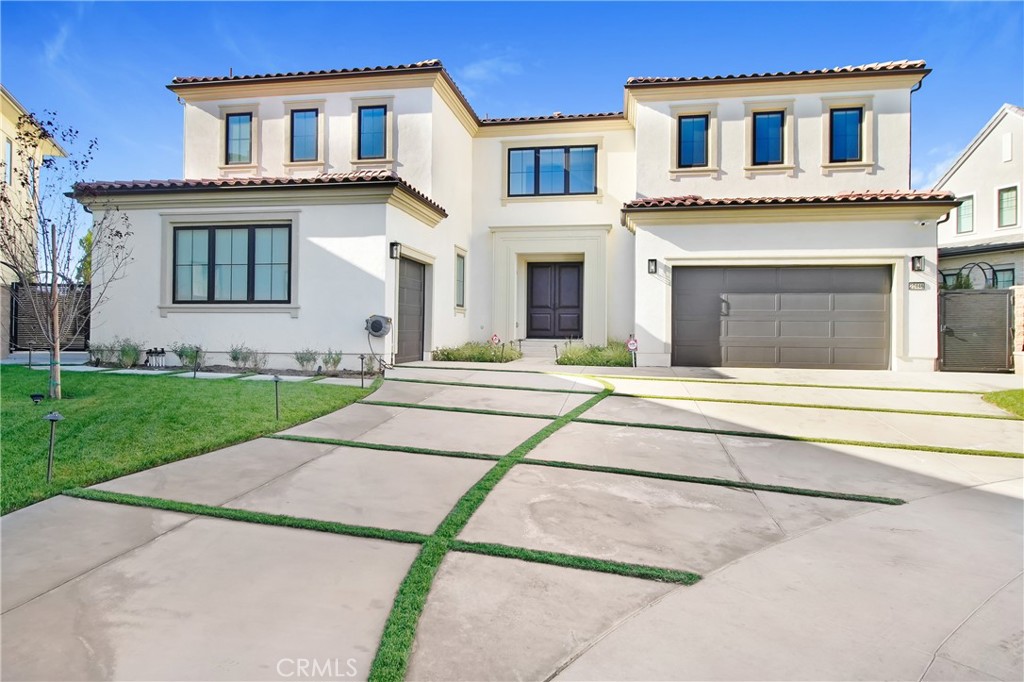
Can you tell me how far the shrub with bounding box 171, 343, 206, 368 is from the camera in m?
10.1

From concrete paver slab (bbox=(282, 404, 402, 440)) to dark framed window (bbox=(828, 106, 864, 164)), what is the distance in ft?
40.6

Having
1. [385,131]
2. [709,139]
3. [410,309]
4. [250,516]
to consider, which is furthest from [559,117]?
[250,516]

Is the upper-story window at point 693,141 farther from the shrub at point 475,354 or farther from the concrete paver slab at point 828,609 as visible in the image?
the concrete paver slab at point 828,609

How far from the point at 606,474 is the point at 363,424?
2947mm

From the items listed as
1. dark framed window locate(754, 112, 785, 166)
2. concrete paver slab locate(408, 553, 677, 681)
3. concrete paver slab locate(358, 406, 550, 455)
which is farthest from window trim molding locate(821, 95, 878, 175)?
concrete paver slab locate(408, 553, 677, 681)

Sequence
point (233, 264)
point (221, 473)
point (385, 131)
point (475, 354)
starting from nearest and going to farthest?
point (221, 473)
point (233, 264)
point (475, 354)
point (385, 131)

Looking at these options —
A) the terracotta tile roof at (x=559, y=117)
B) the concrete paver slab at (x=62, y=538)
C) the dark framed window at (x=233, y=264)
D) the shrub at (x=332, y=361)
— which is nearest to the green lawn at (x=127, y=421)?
the concrete paver slab at (x=62, y=538)

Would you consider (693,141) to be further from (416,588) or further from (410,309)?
(416,588)

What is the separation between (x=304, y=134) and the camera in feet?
44.1

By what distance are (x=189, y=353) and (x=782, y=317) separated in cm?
1215

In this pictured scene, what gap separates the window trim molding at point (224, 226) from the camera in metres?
10.2

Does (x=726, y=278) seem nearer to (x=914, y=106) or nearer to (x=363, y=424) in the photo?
(x=914, y=106)

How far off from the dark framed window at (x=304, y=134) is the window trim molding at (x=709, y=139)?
29.7 feet

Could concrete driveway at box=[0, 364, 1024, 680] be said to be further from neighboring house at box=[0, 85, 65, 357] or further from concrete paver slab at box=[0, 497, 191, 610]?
neighboring house at box=[0, 85, 65, 357]
